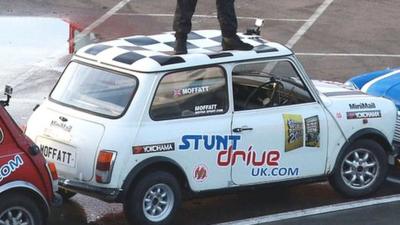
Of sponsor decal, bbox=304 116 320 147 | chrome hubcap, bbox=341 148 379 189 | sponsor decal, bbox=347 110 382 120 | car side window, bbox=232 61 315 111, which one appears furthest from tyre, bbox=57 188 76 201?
sponsor decal, bbox=347 110 382 120

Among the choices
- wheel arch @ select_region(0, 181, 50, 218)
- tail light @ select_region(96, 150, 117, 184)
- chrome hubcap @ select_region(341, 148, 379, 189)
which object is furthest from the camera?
chrome hubcap @ select_region(341, 148, 379, 189)

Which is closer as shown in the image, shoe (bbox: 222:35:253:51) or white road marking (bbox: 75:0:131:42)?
shoe (bbox: 222:35:253:51)

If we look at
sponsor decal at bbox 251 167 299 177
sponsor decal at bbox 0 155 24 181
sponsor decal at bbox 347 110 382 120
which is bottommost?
sponsor decal at bbox 251 167 299 177

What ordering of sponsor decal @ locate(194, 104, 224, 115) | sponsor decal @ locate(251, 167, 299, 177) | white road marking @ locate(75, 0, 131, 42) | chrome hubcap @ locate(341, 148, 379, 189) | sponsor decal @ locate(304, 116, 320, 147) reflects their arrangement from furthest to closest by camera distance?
1. white road marking @ locate(75, 0, 131, 42)
2. chrome hubcap @ locate(341, 148, 379, 189)
3. sponsor decal @ locate(304, 116, 320, 147)
4. sponsor decal @ locate(251, 167, 299, 177)
5. sponsor decal @ locate(194, 104, 224, 115)

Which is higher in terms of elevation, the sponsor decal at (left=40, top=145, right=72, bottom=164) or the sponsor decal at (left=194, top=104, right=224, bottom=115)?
the sponsor decal at (left=194, top=104, right=224, bottom=115)

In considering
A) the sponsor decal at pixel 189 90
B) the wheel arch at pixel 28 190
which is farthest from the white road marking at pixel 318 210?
the wheel arch at pixel 28 190

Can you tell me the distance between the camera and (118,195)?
24.2ft

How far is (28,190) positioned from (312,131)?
9.39 ft

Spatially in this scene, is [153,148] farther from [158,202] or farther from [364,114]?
[364,114]

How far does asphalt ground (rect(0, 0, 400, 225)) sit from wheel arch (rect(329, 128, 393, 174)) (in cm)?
50

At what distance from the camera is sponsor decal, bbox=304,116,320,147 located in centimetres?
832

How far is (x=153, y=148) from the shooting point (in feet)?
24.5

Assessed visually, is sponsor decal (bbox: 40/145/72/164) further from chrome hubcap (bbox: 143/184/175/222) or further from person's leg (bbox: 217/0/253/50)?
person's leg (bbox: 217/0/253/50)

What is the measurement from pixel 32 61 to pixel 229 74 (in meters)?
7.01
